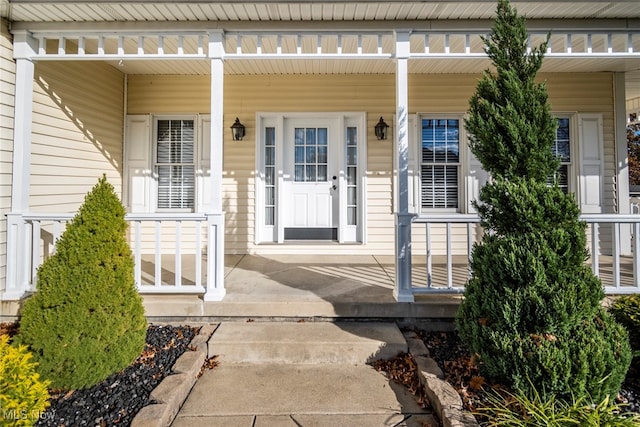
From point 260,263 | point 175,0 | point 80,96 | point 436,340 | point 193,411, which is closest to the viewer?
point 193,411

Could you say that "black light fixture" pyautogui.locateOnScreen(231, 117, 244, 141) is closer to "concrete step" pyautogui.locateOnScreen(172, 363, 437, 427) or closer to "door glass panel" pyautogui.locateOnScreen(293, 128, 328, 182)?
"door glass panel" pyautogui.locateOnScreen(293, 128, 328, 182)

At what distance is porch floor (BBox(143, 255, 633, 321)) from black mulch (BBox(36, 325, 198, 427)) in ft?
1.72

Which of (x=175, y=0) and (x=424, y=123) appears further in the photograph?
(x=424, y=123)

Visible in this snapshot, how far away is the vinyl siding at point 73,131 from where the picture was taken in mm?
3934

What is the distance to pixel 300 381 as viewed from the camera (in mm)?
2498

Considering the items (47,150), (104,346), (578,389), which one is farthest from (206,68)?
(578,389)

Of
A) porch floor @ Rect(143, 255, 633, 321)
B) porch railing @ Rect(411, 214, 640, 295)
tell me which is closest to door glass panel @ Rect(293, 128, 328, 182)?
porch floor @ Rect(143, 255, 633, 321)

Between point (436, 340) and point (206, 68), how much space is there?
4608 millimetres

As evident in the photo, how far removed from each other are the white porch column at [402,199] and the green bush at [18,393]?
2.55 meters

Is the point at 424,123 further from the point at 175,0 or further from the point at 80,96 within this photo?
the point at 80,96

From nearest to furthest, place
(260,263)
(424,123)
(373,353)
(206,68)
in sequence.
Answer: (373,353) → (260,263) → (206,68) → (424,123)

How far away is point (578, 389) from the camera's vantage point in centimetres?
197

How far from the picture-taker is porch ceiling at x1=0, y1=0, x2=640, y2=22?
3.33m

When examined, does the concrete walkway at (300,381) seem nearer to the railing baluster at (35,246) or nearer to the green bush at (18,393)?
the green bush at (18,393)
